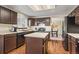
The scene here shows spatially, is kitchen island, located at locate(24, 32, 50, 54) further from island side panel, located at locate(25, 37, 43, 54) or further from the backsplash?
the backsplash

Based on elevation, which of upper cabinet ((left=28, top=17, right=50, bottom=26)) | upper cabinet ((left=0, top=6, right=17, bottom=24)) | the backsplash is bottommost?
the backsplash

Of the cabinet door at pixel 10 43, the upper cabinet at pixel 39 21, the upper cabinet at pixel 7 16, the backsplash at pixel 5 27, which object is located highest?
the upper cabinet at pixel 7 16

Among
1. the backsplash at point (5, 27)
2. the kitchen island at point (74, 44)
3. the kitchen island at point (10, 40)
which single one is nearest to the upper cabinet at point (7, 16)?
the backsplash at point (5, 27)

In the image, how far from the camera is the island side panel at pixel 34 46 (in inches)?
66.3

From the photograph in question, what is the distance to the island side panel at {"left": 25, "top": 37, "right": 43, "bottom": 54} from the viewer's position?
168 cm

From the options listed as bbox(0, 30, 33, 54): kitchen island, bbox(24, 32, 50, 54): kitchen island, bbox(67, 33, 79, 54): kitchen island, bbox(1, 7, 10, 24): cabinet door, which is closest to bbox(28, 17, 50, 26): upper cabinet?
bbox(24, 32, 50, 54): kitchen island

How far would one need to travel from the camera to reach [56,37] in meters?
1.60

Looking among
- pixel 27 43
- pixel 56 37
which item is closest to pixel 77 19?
pixel 56 37

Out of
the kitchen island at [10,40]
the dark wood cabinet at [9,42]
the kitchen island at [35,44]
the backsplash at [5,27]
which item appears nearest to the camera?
the kitchen island at [35,44]

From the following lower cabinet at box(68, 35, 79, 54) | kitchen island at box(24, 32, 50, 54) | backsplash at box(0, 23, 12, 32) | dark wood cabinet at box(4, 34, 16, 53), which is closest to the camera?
lower cabinet at box(68, 35, 79, 54)

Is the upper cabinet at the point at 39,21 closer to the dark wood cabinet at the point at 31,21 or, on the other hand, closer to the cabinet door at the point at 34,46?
the dark wood cabinet at the point at 31,21
